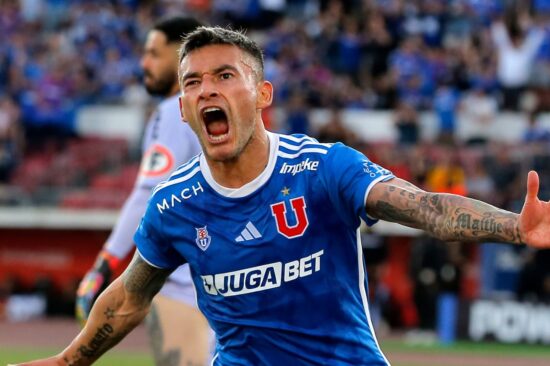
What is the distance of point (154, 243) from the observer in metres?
5.22

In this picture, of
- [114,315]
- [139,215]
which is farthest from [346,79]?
[114,315]

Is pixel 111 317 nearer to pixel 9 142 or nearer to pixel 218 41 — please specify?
pixel 218 41

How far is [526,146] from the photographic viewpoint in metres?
19.3

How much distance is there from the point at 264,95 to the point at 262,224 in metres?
0.57

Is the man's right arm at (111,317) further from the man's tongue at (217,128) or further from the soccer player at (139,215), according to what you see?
the soccer player at (139,215)

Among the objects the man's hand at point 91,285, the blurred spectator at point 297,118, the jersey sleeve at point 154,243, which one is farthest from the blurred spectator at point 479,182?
the jersey sleeve at point 154,243

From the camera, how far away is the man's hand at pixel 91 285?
6930mm

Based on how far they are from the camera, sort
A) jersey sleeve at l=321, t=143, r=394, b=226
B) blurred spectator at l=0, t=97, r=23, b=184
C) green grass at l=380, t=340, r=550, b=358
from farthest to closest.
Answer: blurred spectator at l=0, t=97, r=23, b=184, green grass at l=380, t=340, r=550, b=358, jersey sleeve at l=321, t=143, r=394, b=226

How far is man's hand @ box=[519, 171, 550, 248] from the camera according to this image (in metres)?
4.07

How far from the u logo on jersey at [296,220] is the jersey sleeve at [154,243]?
580mm

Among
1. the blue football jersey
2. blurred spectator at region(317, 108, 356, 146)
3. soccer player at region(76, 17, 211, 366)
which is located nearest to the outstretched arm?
the blue football jersey

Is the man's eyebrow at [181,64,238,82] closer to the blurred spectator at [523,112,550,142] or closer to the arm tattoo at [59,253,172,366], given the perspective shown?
the arm tattoo at [59,253,172,366]

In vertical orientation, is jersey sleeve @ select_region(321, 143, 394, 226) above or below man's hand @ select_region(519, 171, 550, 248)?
above

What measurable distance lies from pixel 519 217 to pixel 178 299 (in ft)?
10.4
